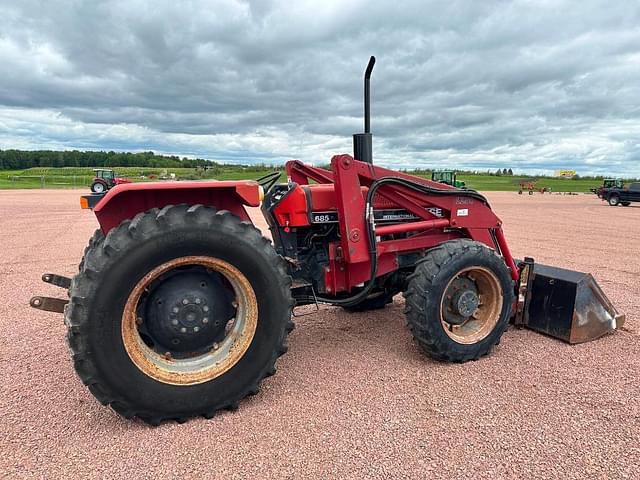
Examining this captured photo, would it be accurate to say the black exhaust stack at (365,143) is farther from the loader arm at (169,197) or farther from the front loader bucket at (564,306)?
the front loader bucket at (564,306)

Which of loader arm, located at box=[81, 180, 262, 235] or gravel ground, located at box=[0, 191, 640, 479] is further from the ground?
loader arm, located at box=[81, 180, 262, 235]

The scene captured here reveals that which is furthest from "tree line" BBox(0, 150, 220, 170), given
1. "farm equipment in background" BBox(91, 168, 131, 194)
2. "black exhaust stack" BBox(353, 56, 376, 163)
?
"black exhaust stack" BBox(353, 56, 376, 163)

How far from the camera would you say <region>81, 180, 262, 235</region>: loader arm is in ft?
9.66

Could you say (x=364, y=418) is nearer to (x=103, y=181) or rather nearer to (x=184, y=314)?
(x=184, y=314)

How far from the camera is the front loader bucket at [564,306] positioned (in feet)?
13.7

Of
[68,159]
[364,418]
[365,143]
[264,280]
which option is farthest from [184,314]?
[68,159]

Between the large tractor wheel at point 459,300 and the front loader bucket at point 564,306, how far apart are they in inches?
23.7

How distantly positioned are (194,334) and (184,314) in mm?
151

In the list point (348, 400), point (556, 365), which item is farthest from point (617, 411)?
point (348, 400)

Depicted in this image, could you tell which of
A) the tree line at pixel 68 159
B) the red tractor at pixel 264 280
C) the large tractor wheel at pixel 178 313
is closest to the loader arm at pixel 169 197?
the red tractor at pixel 264 280

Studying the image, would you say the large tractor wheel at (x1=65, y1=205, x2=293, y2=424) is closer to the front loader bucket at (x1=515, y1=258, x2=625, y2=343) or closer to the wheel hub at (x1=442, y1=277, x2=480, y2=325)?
the wheel hub at (x1=442, y1=277, x2=480, y2=325)

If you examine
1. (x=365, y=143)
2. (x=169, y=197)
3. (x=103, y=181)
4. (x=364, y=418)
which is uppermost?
(x=365, y=143)

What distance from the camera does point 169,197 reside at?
3.20 metres

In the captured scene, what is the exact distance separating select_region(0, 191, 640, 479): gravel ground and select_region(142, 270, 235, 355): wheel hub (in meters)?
0.49
